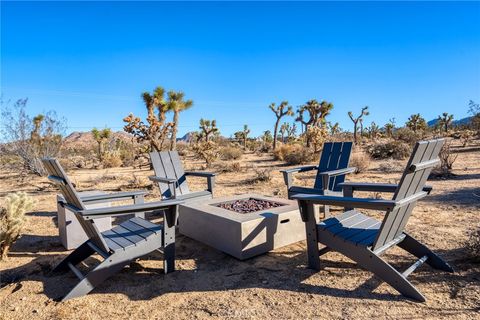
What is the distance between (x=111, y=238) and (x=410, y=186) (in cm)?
269

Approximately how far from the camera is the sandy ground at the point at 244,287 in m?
2.46

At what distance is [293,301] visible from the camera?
8.57 feet

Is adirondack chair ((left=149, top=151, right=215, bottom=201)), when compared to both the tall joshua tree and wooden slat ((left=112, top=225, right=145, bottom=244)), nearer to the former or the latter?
wooden slat ((left=112, top=225, right=145, bottom=244))

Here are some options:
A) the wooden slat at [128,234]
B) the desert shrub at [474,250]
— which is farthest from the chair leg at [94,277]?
the desert shrub at [474,250]

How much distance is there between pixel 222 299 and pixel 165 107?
1199 centimetres

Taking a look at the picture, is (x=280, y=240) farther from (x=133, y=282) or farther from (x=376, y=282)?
(x=133, y=282)

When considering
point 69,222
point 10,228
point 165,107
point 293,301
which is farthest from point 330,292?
point 165,107

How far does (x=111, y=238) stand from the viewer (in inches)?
122

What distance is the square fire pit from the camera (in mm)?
3520

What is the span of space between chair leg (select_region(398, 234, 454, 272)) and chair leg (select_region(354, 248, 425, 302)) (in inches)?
25.3

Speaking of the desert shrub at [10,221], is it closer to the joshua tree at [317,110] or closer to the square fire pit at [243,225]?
the square fire pit at [243,225]

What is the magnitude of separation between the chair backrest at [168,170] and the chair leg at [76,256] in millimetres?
1978

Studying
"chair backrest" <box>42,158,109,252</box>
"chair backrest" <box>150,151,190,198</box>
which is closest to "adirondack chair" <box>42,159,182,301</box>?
"chair backrest" <box>42,158,109,252</box>

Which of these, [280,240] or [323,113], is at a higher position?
[323,113]
